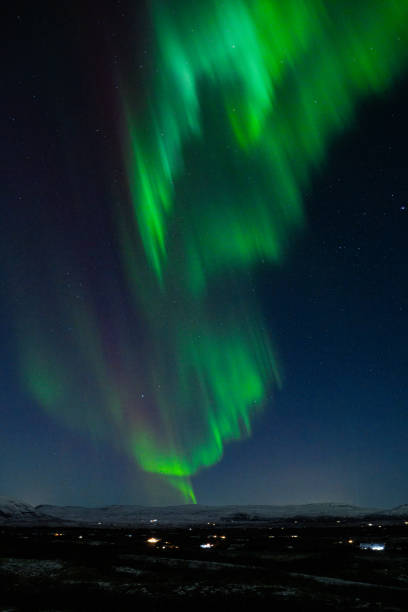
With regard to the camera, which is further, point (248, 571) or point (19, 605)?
point (248, 571)

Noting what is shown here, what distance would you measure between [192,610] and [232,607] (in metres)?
0.71

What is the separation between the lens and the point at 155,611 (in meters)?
6.58

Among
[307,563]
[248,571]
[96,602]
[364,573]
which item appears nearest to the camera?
[96,602]

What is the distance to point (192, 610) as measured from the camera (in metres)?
6.61

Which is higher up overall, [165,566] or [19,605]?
[19,605]

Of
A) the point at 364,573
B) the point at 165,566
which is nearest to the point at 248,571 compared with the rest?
the point at 165,566

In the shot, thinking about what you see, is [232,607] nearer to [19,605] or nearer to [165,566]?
[19,605]

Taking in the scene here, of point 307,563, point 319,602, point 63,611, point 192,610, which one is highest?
point 63,611

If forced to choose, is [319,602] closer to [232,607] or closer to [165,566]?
[232,607]

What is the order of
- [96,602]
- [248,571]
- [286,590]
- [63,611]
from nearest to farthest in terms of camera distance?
1. [63,611]
2. [96,602]
3. [286,590]
4. [248,571]

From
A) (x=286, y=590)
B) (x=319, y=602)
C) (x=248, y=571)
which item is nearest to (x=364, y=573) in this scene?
(x=248, y=571)

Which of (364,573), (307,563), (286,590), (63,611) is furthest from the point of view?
(307,563)

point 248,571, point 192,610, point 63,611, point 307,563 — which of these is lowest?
point 307,563

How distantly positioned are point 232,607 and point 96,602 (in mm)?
2544
